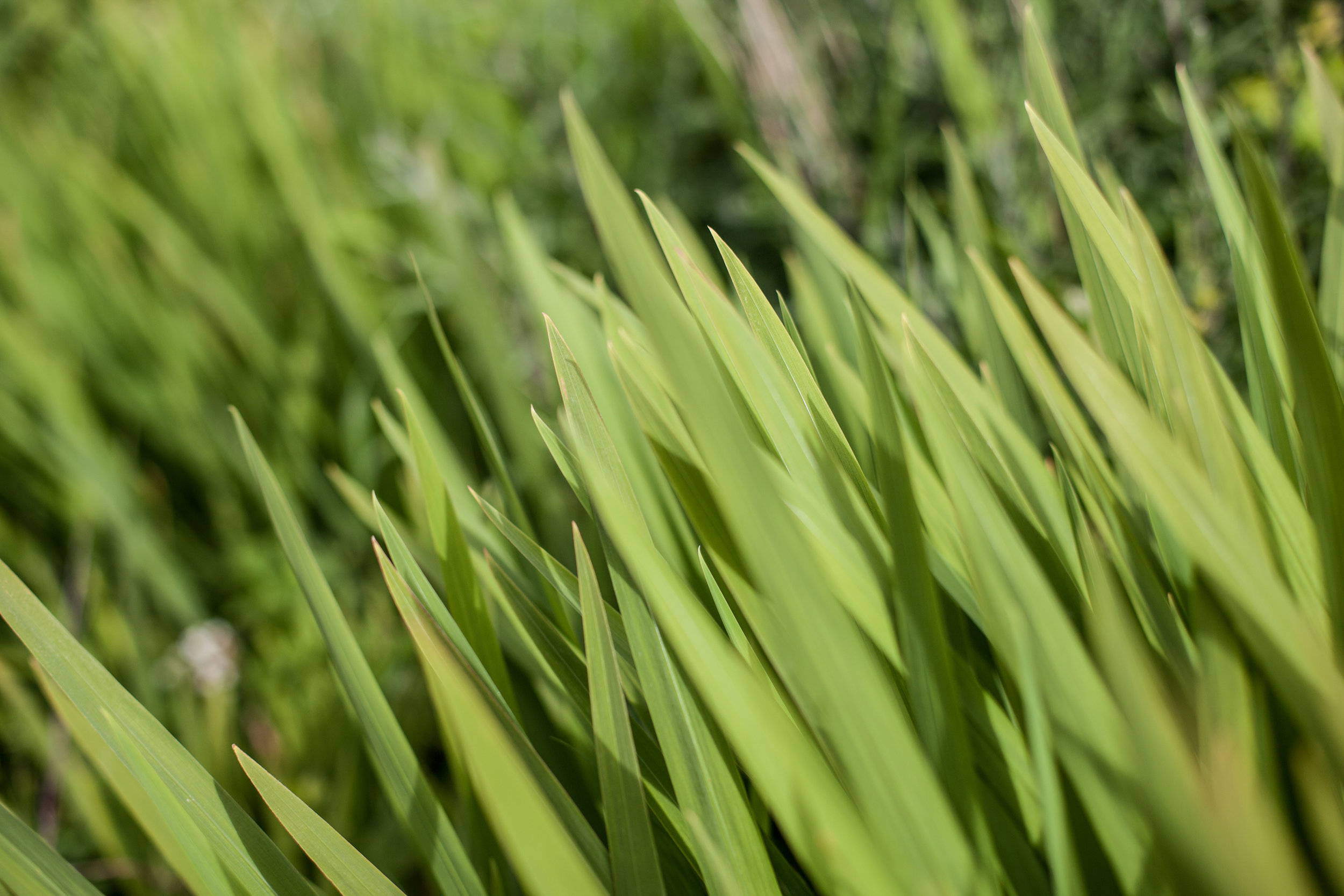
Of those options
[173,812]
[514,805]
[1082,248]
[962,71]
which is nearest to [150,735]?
[173,812]

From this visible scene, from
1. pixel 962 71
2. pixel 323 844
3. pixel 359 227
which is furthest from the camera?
pixel 359 227

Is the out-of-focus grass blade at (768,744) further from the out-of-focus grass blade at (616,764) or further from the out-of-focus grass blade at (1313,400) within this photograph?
the out-of-focus grass blade at (1313,400)

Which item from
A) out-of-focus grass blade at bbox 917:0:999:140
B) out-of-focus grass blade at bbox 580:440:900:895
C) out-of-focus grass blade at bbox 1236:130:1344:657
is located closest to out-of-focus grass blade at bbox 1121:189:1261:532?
out-of-focus grass blade at bbox 1236:130:1344:657

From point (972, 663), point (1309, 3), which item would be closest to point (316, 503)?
point (972, 663)

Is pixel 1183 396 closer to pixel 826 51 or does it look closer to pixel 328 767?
pixel 328 767

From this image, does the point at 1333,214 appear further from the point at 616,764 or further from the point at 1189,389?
the point at 616,764

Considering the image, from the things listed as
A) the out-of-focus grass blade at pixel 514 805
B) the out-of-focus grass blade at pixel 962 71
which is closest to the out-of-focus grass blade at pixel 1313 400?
the out-of-focus grass blade at pixel 514 805

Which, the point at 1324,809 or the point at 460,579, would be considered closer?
the point at 1324,809
